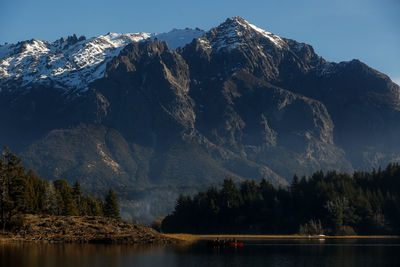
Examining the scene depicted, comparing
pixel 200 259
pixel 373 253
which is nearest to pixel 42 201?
pixel 200 259

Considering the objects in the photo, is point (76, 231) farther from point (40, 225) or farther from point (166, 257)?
point (166, 257)

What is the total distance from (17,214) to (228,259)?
55.1 meters

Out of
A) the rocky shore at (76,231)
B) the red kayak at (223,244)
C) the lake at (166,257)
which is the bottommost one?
the lake at (166,257)

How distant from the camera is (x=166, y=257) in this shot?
130m

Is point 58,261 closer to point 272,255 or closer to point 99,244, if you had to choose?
point 99,244

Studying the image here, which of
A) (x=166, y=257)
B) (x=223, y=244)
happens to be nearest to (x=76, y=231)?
(x=166, y=257)

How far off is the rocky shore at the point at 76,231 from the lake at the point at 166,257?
22.5 ft

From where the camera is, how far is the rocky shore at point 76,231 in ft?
504

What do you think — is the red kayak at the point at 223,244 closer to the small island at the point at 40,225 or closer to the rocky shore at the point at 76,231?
the small island at the point at 40,225

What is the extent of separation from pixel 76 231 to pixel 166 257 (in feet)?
128

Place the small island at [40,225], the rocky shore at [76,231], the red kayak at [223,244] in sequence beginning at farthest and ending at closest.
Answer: the red kayak at [223,244] < the rocky shore at [76,231] < the small island at [40,225]

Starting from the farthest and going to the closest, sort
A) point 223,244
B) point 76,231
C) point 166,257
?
point 223,244 < point 76,231 < point 166,257

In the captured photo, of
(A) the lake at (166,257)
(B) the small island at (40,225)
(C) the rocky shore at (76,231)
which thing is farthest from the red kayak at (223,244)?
(A) the lake at (166,257)

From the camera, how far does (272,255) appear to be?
144375 mm
